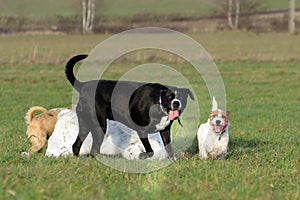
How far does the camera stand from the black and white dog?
9867 millimetres

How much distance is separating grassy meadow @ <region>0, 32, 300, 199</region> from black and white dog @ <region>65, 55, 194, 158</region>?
0.69 metres

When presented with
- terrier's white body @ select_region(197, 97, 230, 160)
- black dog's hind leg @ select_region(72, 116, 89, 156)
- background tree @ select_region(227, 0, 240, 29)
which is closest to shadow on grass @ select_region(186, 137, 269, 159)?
terrier's white body @ select_region(197, 97, 230, 160)

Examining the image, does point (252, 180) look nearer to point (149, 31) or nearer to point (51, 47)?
point (51, 47)

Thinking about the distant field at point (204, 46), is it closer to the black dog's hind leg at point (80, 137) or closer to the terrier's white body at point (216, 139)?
the black dog's hind leg at point (80, 137)

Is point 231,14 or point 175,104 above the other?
point 231,14

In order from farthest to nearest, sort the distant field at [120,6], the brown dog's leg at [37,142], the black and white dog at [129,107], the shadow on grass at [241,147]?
the distant field at [120,6]
the brown dog's leg at [37,142]
the shadow on grass at [241,147]
the black and white dog at [129,107]

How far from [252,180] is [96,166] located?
80.3 inches

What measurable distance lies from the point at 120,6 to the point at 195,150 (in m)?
85.3

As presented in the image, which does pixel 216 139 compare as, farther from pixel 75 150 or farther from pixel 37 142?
pixel 37 142

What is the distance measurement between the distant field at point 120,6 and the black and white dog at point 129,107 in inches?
2828

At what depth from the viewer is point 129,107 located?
10164 millimetres

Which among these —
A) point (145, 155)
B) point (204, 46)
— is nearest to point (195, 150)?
point (145, 155)

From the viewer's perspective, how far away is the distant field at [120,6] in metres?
86.3

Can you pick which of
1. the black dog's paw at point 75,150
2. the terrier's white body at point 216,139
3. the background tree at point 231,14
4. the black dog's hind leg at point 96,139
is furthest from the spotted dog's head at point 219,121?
the background tree at point 231,14
